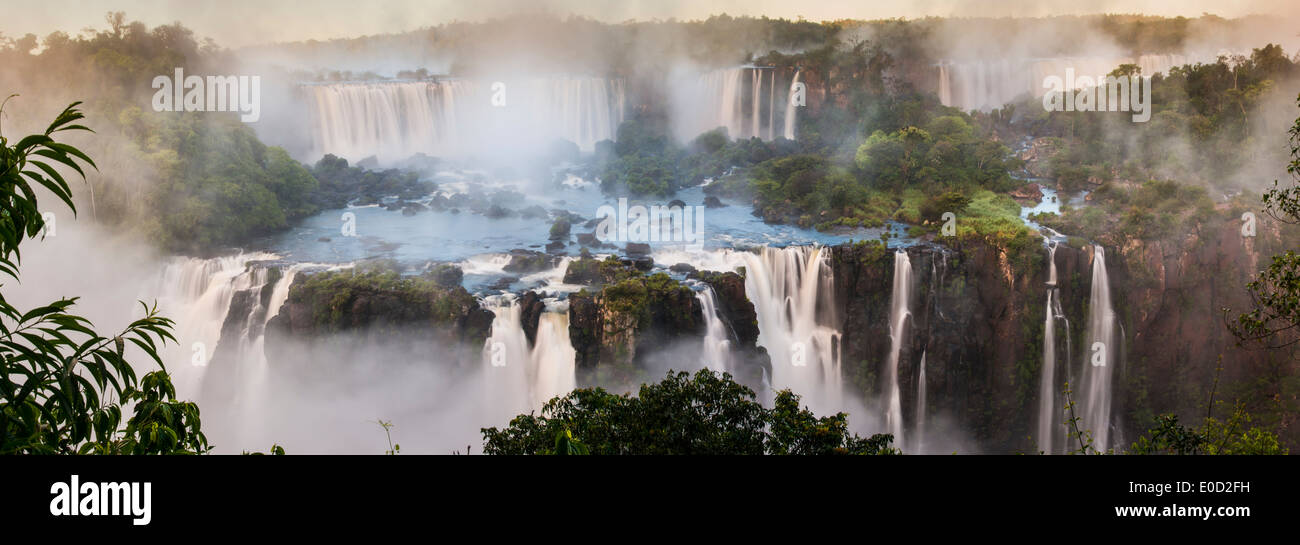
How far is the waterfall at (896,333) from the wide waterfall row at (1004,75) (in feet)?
52.3

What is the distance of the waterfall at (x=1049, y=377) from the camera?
2084cm

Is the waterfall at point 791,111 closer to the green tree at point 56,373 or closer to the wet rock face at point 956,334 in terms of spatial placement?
the wet rock face at point 956,334

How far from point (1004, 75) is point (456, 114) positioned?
70.4 feet

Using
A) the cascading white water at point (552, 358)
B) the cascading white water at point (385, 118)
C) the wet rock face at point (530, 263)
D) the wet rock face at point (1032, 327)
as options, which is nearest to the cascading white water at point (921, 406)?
the wet rock face at point (1032, 327)

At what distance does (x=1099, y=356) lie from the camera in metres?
21.2

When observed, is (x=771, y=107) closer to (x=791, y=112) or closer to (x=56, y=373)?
(x=791, y=112)

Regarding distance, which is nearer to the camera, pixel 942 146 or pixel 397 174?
pixel 942 146

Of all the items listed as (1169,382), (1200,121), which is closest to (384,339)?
(1169,382)

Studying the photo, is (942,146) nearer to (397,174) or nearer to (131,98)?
(397,174)

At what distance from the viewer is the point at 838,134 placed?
31.8 m

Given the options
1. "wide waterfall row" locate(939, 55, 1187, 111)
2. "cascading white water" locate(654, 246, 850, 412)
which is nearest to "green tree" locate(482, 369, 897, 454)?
"cascading white water" locate(654, 246, 850, 412)

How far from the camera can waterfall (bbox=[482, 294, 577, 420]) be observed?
18.2 meters
